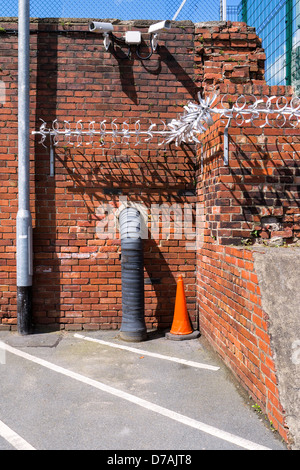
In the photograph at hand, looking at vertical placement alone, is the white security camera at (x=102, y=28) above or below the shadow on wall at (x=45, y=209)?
above

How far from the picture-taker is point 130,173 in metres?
6.05

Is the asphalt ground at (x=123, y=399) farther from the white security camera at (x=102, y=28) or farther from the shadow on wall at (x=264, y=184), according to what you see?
the white security camera at (x=102, y=28)

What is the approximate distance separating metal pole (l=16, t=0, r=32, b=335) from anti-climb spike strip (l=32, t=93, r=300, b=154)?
32 centimetres

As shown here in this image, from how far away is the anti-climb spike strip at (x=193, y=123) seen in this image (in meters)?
4.44

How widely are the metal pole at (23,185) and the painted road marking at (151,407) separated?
0.86 m

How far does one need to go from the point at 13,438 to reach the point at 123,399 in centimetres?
106

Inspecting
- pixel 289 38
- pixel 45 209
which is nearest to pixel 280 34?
pixel 289 38

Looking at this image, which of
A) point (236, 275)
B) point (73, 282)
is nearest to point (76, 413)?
point (236, 275)

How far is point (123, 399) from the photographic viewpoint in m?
3.77

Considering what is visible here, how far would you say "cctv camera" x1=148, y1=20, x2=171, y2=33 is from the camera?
18.3ft

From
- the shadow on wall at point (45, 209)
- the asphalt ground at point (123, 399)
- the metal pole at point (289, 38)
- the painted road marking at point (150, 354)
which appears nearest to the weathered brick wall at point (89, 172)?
the shadow on wall at point (45, 209)

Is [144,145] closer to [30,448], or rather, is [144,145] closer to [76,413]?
[76,413]

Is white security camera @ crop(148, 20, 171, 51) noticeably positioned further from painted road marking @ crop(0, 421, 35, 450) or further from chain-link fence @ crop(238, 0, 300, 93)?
painted road marking @ crop(0, 421, 35, 450)

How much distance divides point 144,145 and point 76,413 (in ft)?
12.8
